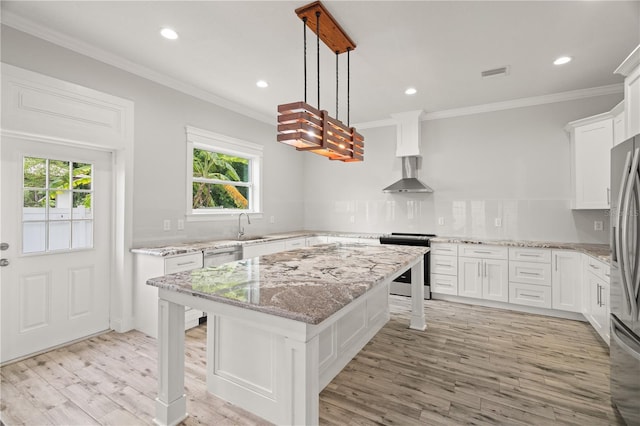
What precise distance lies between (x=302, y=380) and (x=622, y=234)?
6.67ft

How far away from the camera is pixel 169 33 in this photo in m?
2.60

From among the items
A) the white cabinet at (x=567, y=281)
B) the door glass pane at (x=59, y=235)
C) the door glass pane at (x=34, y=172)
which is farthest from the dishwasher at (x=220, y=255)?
the white cabinet at (x=567, y=281)

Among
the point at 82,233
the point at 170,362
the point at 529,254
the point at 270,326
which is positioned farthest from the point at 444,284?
the point at 82,233

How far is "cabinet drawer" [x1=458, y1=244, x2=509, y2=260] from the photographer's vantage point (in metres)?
3.89

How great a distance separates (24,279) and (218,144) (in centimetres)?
249

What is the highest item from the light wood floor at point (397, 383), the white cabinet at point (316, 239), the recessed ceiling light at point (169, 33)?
the recessed ceiling light at point (169, 33)

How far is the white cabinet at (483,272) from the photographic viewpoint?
12.8 ft

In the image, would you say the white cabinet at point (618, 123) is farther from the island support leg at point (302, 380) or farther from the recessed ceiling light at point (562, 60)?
the island support leg at point (302, 380)

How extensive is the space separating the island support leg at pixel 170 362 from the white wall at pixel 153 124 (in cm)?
188

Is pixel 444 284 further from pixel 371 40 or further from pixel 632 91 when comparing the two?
pixel 371 40

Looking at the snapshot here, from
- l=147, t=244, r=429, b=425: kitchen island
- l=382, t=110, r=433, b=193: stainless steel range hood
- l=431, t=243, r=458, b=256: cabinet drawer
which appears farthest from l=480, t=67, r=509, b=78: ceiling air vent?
l=147, t=244, r=429, b=425: kitchen island

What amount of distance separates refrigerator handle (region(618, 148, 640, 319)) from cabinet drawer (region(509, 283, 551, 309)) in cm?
220

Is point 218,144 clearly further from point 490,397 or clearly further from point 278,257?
point 490,397

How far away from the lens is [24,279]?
2.58m
